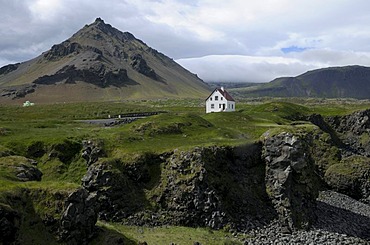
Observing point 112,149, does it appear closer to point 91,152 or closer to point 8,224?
point 91,152

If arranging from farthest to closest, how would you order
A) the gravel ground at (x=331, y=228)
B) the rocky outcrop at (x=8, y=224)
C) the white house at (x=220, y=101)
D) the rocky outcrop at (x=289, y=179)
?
the white house at (x=220, y=101) → the rocky outcrop at (x=289, y=179) → the gravel ground at (x=331, y=228) → the rocky outcrop at (x=8, y=224)

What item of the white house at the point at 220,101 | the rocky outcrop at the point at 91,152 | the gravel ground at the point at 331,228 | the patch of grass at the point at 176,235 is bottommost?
the gravel ground at the point at 331,228

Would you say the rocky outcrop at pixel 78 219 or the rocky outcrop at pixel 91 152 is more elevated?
the rocky outcrop at pixel 91 152

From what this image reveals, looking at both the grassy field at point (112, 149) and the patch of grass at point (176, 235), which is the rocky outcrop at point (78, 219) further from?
the patch of grass at point (176, 235)

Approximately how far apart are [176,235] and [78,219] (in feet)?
44.2

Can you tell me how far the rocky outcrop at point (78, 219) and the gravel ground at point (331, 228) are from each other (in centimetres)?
1903

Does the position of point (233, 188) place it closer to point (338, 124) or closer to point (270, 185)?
point (270, 185)

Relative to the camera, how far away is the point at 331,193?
72.2 metres

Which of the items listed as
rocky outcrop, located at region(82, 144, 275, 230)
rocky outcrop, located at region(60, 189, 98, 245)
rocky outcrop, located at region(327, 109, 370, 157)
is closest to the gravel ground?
rocky outcrop, located at region(82, 144, 275, 230)

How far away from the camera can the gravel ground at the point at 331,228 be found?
1833 inches

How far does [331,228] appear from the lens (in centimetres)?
5275

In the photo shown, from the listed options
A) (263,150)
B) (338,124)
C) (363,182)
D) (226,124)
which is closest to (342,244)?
(263,150)

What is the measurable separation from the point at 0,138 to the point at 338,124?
112 m

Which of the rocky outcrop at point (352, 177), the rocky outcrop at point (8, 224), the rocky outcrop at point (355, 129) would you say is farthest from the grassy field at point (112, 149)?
the rocky outcrop at point (355, 129)
